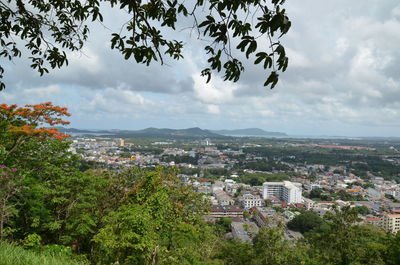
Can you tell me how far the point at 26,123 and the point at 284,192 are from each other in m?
37.9

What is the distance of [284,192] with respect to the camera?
39781 mm

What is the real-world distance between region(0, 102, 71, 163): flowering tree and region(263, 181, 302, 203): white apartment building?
35.6 meters

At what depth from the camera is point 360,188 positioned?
4359 centimetres

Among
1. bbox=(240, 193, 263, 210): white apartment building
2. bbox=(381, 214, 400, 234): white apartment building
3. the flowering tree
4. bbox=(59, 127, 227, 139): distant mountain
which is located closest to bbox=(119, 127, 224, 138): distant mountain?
bbox=(59, 127, 227, 139): distant mountain

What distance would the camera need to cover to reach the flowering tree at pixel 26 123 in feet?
19.7

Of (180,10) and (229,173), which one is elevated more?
(180,10)

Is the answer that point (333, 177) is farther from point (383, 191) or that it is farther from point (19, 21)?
point (19, 21)

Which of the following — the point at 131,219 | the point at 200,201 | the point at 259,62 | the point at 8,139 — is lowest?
the point at 200,201

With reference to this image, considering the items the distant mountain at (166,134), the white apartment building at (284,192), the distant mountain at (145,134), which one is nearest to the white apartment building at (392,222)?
the white apartment building at (284,192)

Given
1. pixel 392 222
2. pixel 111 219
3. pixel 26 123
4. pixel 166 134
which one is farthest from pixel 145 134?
pixel 111 219

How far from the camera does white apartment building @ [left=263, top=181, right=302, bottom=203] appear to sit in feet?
124

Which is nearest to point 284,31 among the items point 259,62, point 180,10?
point 259,62

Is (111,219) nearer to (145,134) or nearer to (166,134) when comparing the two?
(145,134)

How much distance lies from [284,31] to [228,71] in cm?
42
